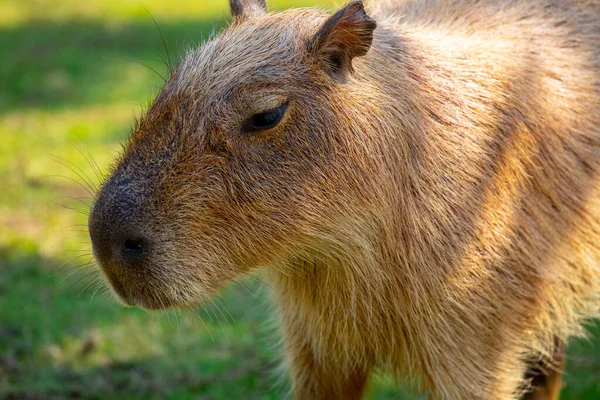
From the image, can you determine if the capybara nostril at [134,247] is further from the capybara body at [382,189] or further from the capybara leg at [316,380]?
the capybara leg at [316,380]

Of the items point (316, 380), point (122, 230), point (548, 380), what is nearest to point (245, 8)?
point (122, 230)

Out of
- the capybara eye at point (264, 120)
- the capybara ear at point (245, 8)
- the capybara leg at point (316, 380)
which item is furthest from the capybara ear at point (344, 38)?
the capybara leg at point (316, 380)

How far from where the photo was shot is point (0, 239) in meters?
5.85

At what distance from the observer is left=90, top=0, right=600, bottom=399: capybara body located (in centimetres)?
272

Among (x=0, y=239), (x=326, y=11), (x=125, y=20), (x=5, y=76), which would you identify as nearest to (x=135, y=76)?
(x=5, y=76)

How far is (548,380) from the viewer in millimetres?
3980

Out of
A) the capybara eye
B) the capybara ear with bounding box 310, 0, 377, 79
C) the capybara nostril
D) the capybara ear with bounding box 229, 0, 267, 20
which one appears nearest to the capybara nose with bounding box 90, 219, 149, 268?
the capybara nostril

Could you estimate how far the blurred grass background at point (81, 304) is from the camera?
173 inches

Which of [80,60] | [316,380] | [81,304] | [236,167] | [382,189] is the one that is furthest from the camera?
[80,60]

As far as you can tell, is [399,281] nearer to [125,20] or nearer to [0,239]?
[0,239]

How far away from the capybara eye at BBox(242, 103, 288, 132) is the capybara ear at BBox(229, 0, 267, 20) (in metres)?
0.52

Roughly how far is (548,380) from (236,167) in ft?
6.74

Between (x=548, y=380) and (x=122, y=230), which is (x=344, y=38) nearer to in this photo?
(x=122, y=230)

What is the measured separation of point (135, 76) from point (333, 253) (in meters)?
7.04
